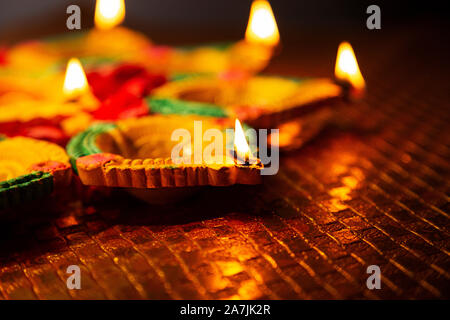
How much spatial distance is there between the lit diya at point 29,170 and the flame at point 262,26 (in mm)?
1169

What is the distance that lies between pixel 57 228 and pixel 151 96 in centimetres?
77

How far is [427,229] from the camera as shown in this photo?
4.43ft

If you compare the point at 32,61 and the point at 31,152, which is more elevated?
the point at 32,61

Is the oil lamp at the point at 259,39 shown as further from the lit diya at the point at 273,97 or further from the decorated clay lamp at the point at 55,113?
the decorated clay lamp at the point at 55,113

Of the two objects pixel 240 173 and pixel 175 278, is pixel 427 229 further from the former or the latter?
pixel 175 278

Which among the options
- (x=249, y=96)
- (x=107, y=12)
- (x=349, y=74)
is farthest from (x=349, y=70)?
(x=107, y=12)

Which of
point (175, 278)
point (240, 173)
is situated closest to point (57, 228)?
point (175, 278)

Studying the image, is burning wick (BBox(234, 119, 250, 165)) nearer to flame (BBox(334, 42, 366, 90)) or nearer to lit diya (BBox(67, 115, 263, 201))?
lit diya (BBox(67, 115, 263, 201))

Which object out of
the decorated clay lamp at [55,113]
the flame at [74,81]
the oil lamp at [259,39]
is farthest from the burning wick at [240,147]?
the oil lamp at [259,39]

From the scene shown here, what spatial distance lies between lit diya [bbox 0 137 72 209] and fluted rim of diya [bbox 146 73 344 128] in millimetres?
495

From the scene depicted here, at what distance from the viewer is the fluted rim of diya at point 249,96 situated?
178 cm

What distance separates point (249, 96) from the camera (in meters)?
2.15

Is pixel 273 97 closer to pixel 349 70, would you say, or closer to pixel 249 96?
pixel 249 96
